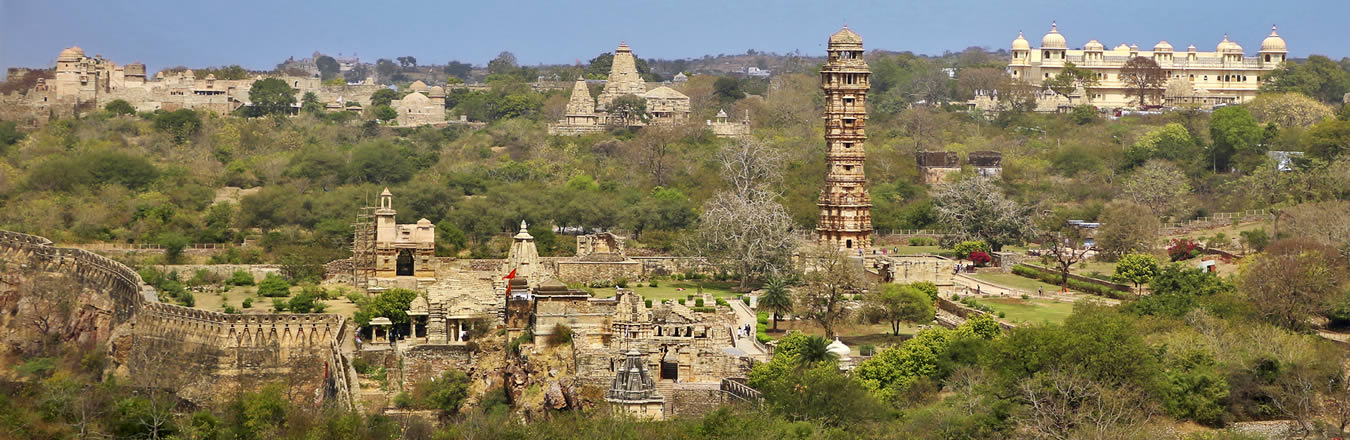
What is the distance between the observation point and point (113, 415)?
42.1m

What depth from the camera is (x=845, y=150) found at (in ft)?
199

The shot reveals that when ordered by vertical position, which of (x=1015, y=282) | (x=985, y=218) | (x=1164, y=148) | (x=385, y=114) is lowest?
(x=1015, y=282)

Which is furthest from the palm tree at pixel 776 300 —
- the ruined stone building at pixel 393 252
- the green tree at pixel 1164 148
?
the green tree at pixel 1164 148

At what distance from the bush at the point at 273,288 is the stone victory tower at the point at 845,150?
48.8 feet

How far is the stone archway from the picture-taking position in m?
57.4

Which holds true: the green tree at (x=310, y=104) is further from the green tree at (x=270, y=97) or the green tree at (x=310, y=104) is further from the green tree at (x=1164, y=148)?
the green tree at (x=1164, y=148)

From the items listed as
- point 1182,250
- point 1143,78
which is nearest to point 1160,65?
point 1143,78

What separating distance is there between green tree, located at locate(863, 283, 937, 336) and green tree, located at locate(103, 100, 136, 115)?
5504cm

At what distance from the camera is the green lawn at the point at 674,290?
54062 mm

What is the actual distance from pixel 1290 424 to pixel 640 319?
44.0 feet

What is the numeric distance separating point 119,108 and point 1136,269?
55.5m

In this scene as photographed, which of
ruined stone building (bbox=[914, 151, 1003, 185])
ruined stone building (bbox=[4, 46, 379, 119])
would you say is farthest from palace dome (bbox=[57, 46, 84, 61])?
ruined stone building (bbox=[914, 151, 1003, 185])

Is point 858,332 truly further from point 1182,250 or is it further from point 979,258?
point 1182,250

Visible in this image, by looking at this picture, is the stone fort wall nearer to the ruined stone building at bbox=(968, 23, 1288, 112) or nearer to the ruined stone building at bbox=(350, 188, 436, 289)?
the ruined stone building at bbox=(350, 188, 436, 289)
